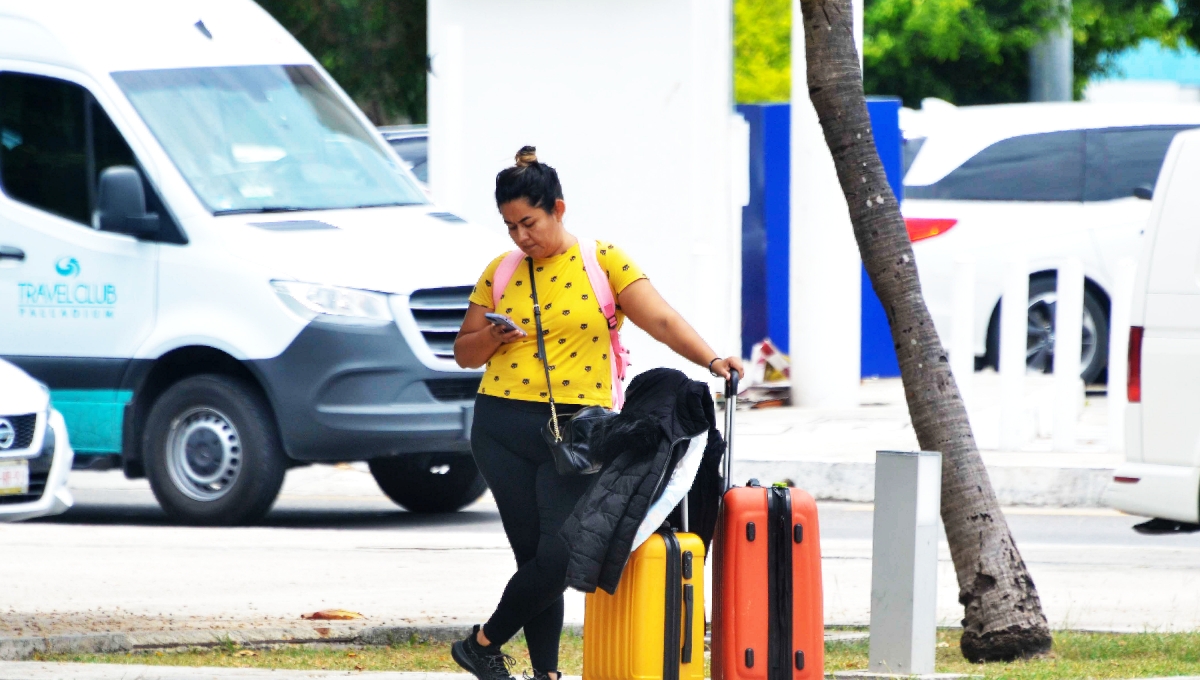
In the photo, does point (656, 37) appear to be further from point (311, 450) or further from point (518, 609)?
point (518, 609)

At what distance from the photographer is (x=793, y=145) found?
45.4ft

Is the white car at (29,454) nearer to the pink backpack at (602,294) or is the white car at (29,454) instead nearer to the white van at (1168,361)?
the pink backpack at (602,294)

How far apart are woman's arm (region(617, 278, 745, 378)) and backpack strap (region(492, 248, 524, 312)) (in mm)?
321

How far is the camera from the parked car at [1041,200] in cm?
1441

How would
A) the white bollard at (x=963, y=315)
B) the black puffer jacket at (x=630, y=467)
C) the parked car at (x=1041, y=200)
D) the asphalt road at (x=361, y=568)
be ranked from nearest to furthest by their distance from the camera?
the black puffer jacket at (x=630, y=467) → the asphalt road at (x=361, y=568) → the white bollard at (x=963, y=315) → the parked car at (x=1041, y=200)

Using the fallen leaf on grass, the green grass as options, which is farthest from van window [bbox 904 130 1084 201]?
the fallen leaf on grass

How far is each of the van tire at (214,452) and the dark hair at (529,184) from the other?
179 inches

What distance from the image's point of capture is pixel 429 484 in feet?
34.6

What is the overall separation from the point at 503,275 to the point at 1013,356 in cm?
644

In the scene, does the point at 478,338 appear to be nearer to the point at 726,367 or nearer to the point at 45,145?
the point at 726,367

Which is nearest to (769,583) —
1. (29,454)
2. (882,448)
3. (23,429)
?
(29,454)

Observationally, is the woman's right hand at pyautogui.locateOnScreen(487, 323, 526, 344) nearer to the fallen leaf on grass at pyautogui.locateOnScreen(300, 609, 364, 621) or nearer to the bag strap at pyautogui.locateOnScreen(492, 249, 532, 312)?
the bag strap at pyautogui.locateOnScreen(492, 249, 532, 312)

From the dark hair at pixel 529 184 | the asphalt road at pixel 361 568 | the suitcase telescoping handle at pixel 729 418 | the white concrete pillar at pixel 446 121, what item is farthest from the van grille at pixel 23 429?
the white concrete pillar at pixel 446 121

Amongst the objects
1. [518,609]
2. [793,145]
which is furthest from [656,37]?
[518,609]
